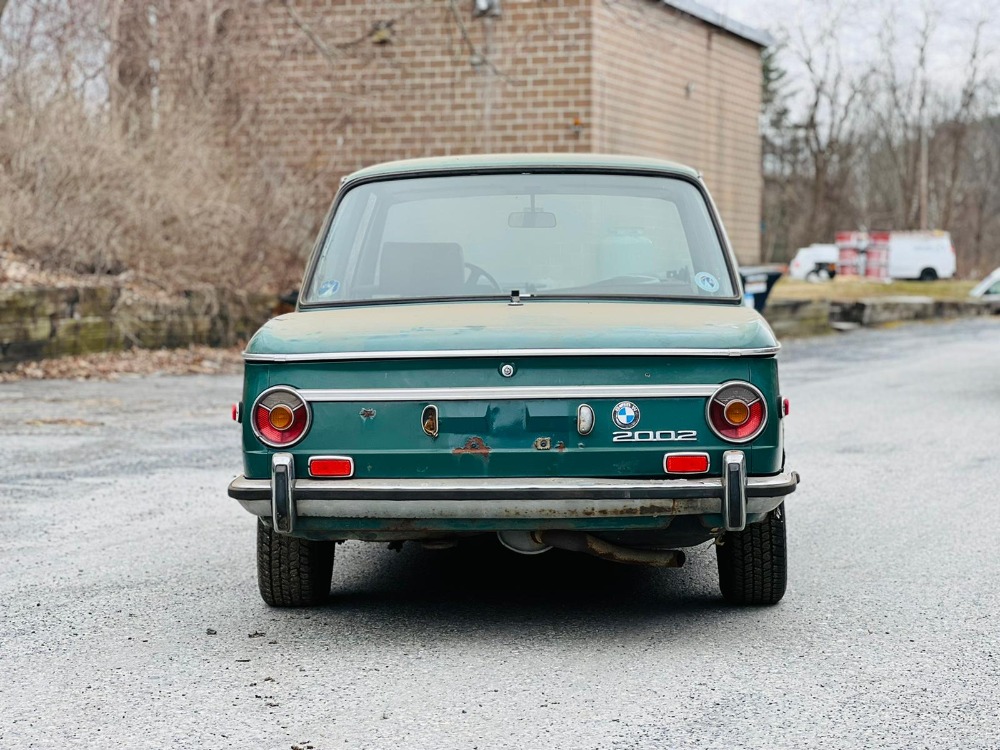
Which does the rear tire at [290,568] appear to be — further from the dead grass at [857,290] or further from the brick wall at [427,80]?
the dead grass at [857,290]

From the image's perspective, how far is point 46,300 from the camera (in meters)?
14.7

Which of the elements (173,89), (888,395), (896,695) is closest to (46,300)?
(173,89)

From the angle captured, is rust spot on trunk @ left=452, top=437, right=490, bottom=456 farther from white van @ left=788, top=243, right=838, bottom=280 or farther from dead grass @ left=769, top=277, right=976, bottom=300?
white van @ left=788, top=243, right=838, bottom=280

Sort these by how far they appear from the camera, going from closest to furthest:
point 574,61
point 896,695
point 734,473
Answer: point 896,695 → point 734,473 → point 574,61

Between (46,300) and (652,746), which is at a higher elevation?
(46,300)

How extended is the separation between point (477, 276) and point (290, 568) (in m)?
1.35

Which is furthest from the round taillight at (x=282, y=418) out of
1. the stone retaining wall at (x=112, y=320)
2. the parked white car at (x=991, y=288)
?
the parked white car at (x=991, y=288)

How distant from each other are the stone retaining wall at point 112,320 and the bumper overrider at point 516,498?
34.2 feet

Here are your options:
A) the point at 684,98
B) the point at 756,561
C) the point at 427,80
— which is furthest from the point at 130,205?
the point at 684,98

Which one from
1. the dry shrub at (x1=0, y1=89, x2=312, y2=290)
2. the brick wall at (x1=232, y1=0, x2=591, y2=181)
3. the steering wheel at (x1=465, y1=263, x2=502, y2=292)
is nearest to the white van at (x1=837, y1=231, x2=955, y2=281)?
the brick wall at (x1=232, y1=0, x2=591, y2=181)

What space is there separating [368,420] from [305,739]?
122 centimetres

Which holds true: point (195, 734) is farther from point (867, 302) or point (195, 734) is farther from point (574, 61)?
point (867, 302)

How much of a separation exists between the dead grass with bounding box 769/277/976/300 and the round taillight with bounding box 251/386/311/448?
23.5 meters

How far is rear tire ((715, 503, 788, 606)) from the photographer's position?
5.23m
